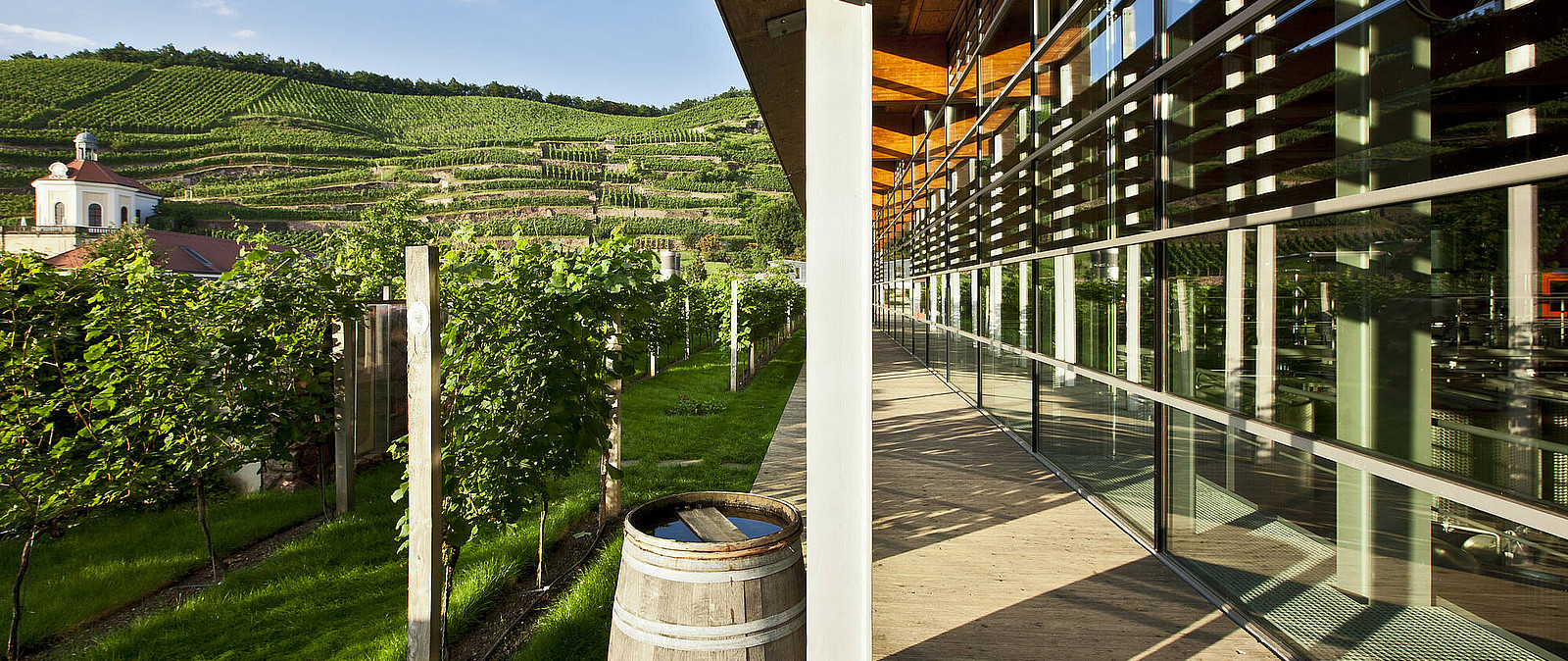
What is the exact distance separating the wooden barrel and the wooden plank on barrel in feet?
0.61

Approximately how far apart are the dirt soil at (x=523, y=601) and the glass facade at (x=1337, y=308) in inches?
101

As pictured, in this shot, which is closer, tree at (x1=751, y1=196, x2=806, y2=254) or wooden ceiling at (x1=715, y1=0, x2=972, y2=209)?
wooden ceiling at (x1=715, y1=0, x2=972, y2=209)

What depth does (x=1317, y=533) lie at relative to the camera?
7.33 feet

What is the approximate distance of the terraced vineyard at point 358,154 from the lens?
205 ft

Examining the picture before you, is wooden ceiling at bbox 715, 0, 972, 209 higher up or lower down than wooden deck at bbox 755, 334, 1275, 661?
higher up

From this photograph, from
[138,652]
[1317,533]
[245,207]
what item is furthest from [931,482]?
[245,207]

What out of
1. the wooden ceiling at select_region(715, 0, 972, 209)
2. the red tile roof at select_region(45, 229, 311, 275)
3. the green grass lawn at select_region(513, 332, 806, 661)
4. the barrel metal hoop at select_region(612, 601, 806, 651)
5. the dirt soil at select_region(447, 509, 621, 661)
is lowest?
the dirt soil at select_region(447, 509, 621, 661)

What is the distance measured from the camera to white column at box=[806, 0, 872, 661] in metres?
1.77

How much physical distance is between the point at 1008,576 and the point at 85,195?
83443 mm

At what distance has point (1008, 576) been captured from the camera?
10.1ft

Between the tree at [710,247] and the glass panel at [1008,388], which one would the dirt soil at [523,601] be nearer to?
the glass panel at [1008,388]

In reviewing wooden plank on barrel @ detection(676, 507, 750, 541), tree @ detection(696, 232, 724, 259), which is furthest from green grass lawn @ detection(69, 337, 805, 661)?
tree @ detection(696, 232, 724, 259)

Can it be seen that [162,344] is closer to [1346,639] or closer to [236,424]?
[236,424]

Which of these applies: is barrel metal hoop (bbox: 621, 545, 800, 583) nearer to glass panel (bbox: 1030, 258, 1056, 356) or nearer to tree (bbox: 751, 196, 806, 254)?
glass panel (bbox: 1030, 258, 1056, 356)
